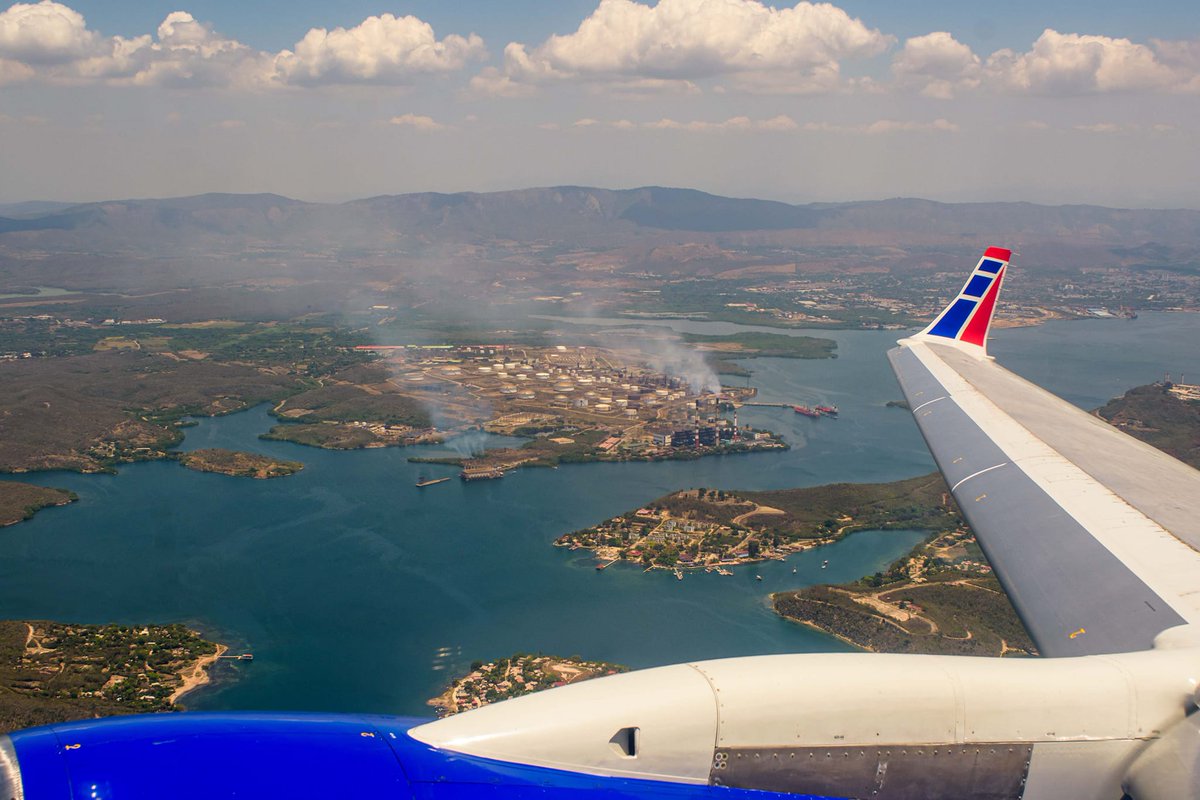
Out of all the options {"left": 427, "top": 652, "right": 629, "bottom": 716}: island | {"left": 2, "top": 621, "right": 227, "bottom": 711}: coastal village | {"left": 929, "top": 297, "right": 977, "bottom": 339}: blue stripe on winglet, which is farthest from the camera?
{"left": 427, "top": 652, "right": 629, "bottom": 716}: island

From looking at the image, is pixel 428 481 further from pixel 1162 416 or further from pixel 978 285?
pixel 1162 416

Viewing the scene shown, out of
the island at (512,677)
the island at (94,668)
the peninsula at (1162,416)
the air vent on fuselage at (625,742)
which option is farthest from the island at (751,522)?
the air vent on fuselage at (625,742)

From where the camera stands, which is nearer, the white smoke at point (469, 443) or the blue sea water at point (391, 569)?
the blue sea water at point (391, 569)

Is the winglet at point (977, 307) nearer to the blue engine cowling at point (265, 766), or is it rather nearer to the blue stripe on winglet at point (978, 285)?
the blue stripe on winglet at point (978, 285)

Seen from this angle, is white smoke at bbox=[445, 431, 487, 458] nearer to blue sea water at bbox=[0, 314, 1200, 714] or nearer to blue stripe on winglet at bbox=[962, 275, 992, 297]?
blue sea water at bbox=[0, 314, 1200, 714]

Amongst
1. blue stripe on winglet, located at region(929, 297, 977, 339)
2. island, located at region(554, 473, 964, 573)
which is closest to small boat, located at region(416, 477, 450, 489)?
island, located at region(554, 473, 964, 573)

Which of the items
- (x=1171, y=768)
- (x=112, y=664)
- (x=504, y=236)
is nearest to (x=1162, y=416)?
(x=112, y=664)
